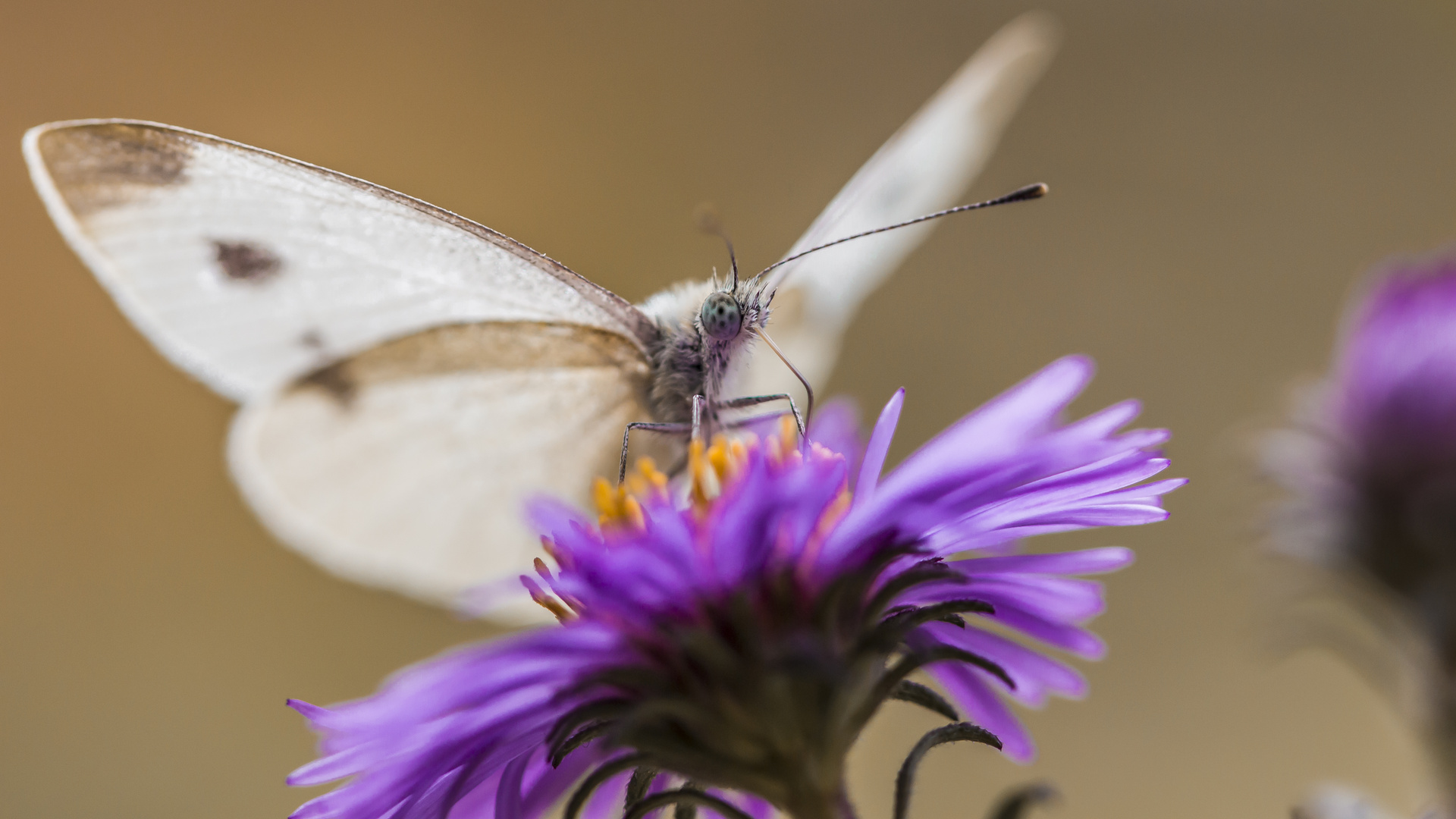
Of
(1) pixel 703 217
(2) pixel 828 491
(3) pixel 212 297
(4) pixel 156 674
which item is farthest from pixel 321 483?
(4) pixel 156 674

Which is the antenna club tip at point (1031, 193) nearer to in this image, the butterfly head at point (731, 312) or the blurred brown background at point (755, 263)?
the butterfly head at point (731, 312)

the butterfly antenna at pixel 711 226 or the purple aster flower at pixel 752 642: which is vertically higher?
the butterfly antenna at pixel 711 226

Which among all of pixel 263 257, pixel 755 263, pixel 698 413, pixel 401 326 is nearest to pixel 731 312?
pixel 698 413

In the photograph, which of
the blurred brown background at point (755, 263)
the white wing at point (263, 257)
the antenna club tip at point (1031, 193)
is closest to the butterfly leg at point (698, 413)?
the white wing at point (263, 257)

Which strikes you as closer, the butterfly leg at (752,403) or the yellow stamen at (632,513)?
the yellow stamen at (632,513)

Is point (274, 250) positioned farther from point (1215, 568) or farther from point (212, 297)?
point (1215, 568)

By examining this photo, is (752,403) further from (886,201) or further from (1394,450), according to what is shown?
(1394,450)

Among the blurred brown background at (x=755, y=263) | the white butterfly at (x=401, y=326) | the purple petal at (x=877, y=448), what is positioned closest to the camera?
the purple petal at (x=877, y=448)
